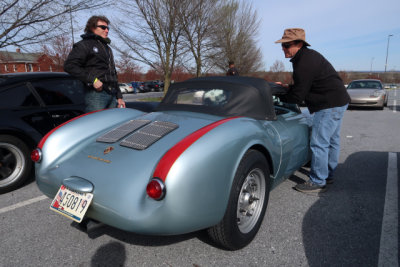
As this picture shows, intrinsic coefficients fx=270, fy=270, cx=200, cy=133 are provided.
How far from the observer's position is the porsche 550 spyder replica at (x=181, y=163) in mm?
1587

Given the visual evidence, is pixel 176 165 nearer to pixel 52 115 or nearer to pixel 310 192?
pixel 310 192

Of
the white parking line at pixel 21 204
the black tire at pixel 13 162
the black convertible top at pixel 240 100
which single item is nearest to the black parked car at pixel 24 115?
the black tire at pixel 13 162

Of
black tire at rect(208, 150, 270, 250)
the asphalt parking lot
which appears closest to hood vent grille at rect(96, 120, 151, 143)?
the asphalt parking lot

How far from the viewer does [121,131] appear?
90.1 inches

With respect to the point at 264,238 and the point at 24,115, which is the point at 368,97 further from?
the point at 24,115

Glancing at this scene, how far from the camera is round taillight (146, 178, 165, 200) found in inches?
59.7

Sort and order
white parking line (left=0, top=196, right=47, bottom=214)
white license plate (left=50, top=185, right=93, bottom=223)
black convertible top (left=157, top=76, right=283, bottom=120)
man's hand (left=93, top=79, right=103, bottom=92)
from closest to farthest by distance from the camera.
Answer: white license plate (left=50, top=185, right=93, bottom=223), black convertible top (left=157, top=76, right=283, bottom=120), white parking line (left=0, top=196, right=47, bottom=214), man's hand (left=93, top=79, right=103, bottom=92)

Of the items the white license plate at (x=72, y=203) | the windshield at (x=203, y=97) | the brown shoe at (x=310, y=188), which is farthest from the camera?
the brown shoe at (x=310, y=188)

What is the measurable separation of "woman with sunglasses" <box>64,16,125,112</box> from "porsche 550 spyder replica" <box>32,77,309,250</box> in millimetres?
793

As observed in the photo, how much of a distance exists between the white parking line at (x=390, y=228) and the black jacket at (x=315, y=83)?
1.11m

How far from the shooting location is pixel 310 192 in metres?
3.02

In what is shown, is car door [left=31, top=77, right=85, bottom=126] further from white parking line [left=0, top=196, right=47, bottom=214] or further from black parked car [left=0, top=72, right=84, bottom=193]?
white parking line [left=0, top=196, right=47, bottom=214]

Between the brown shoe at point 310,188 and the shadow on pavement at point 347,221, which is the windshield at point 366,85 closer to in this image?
the shadow on pavement at point 347,221

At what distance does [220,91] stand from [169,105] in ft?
1.80
